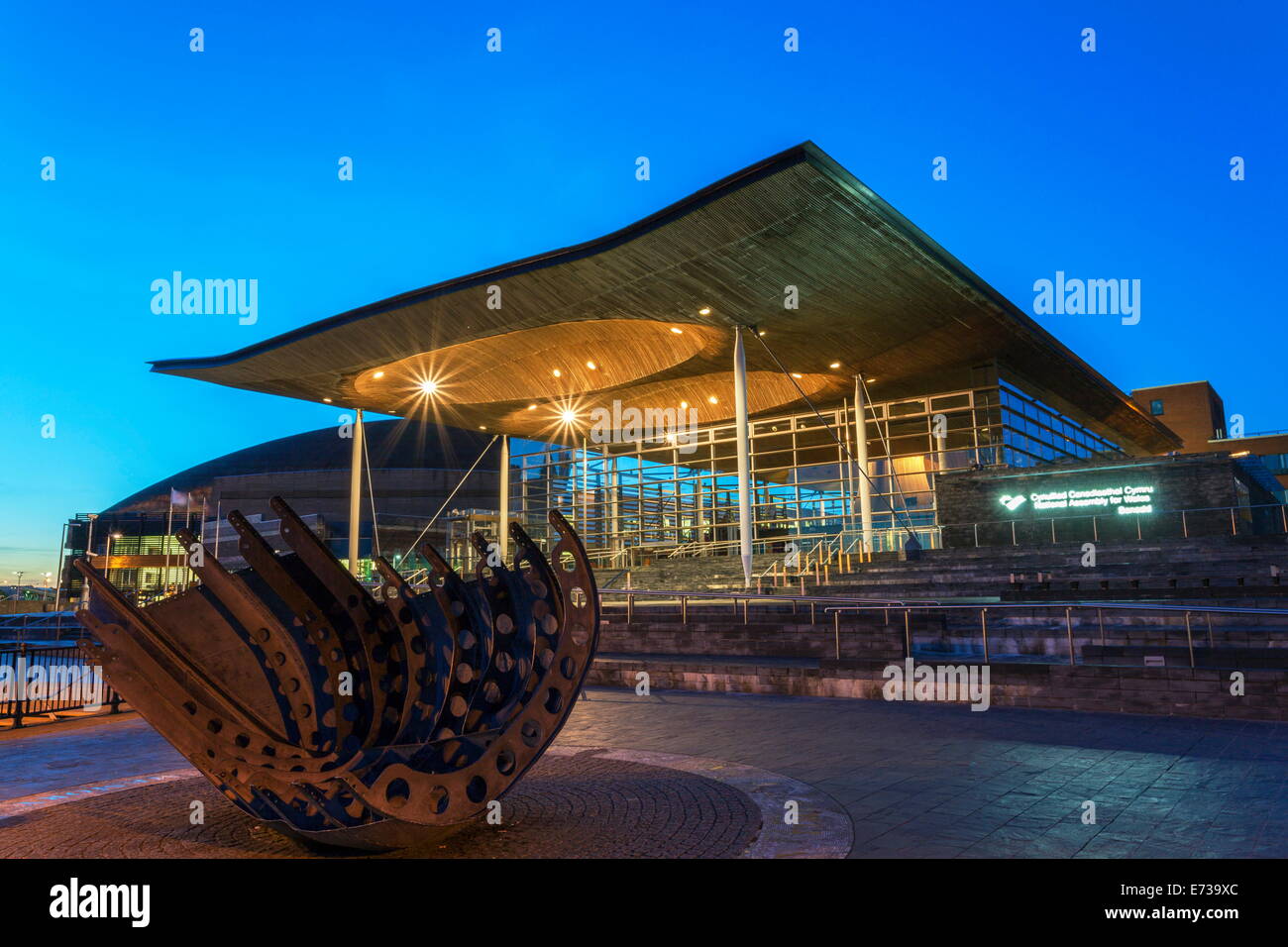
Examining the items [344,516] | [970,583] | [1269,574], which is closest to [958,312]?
[970,583]

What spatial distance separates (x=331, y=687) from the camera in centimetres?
500

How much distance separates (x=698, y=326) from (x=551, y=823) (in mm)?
24851

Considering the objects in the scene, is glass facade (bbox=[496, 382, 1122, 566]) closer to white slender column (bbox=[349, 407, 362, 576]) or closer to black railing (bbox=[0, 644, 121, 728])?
white slender column (bbox=[349, 407, 362, 576])

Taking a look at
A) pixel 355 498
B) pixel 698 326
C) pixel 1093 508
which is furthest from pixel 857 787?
pixel 355 498

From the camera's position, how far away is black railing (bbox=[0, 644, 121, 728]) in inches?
505

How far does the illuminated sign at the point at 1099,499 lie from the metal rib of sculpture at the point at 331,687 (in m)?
22.7

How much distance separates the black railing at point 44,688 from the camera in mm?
12828

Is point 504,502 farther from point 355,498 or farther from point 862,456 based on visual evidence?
point 862,456

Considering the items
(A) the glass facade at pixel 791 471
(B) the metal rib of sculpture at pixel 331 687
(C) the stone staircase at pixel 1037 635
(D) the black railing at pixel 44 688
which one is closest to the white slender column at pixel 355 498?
(A) the glass facade at pixel 791 471

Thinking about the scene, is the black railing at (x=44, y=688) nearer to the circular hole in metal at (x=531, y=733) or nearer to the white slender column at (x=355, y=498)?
the circular hole in metal at (x=531, y=733)

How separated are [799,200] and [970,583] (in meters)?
9.99

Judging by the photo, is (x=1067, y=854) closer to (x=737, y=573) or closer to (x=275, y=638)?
(x=275, y=638)

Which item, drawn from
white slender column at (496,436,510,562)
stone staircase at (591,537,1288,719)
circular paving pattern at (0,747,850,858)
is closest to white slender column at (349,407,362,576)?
white slender column at (496,436,510,562)
